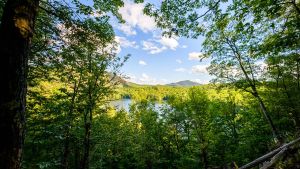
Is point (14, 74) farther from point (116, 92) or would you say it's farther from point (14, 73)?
point (116, 92)

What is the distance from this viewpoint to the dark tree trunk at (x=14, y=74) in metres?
3.20

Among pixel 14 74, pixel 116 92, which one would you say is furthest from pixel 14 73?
pixel 116 92

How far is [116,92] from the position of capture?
55.7 feet

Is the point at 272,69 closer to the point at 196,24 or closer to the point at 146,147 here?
the point at 196,24

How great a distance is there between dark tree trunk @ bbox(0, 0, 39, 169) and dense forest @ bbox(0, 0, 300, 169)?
0.01 m

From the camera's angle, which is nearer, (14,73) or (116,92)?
(14,73)

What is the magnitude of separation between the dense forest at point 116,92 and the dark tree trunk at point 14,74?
1cm

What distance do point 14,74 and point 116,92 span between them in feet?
44.7

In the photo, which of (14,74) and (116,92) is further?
(116,92)

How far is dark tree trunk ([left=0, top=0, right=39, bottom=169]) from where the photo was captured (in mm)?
3201

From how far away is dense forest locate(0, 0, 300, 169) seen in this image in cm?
359

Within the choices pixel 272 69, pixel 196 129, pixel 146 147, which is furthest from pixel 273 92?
pixel 146 147

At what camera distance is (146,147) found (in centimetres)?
3312

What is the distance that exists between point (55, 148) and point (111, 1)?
1385 cm
